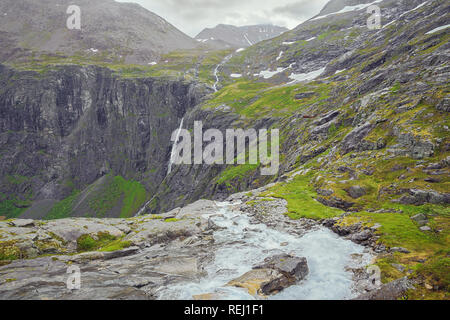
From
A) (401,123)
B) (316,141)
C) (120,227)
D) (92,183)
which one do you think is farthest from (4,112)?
(401,123)

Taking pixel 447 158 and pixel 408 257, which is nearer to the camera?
pixel 408 257

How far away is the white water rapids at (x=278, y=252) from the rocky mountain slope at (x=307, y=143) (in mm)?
2653

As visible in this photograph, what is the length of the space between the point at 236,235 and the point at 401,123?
108ft

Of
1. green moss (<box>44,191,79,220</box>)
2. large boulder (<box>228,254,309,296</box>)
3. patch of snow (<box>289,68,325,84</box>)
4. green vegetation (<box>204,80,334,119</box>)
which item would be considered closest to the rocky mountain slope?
green vegetation (<box>204,80,334,119</box>)

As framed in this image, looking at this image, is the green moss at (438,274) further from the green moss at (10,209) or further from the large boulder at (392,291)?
the green moss at (10,209)

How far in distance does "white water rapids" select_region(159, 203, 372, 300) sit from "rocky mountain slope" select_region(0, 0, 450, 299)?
2.65 m

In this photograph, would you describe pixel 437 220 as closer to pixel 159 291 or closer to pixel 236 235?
pixel 236 235

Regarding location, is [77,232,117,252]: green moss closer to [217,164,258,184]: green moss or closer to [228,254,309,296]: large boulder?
[228,254,309,296]: large boulder

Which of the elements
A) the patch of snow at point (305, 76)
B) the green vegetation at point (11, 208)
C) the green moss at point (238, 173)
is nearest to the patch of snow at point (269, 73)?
the patch of snow at point (305, 76)

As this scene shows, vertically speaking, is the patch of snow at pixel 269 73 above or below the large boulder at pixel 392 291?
→ above

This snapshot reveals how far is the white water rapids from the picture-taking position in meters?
16.8

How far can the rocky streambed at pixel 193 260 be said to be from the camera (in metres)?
16.9

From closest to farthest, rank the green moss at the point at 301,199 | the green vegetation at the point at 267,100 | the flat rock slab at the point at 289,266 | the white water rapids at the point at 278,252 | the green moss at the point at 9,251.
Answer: the white water rapids at the point at 278,252 < the flat rock slab at the point at 289,266 < the green moss at the point at 9,251 < the green moss at the point at 301,199 < the green vegetation at the point at 267,100
